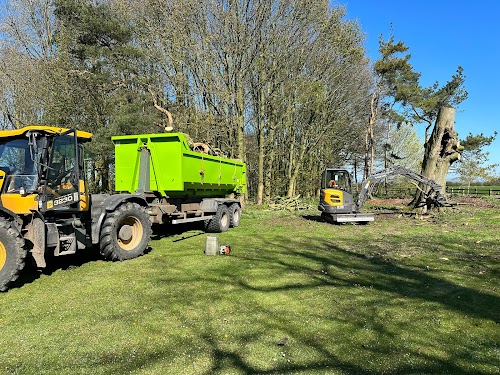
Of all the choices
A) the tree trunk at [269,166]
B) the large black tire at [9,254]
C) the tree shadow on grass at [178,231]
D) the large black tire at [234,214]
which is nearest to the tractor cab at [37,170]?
the large black tire at [9,254]

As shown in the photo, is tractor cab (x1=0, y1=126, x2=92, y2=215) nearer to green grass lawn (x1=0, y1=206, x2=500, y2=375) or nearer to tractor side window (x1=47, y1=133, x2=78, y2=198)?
tractor side window (x1=47, y1=133, x2=78, y2=198)

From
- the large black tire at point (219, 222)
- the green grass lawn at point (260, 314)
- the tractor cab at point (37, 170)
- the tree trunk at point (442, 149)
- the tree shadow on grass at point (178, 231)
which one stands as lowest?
the green grass lawn at point (260, 314)

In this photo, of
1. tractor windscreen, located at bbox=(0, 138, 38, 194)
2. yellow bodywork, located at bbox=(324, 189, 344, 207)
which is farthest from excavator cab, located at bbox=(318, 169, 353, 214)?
tractor windscreen, located at bbox=(0, 138, 38, 194)

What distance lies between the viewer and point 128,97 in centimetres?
1844

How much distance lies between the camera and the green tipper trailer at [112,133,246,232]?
30.1ft

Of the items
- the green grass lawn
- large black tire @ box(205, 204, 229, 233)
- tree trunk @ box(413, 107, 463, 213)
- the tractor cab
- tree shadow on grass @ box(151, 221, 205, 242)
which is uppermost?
tree trunk @ box(413, 107, 463, 213)

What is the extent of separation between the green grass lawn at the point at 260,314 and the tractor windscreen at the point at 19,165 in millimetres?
1629

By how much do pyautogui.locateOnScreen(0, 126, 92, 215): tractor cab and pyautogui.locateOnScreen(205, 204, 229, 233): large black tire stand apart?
5131mm

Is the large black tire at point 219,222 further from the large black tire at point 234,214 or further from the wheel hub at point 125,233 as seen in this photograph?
the wheel hub at point 125,233

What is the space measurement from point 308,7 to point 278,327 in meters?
19.5

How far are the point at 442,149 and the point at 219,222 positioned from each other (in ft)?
34.9

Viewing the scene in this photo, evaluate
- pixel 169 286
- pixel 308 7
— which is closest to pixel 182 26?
pixel 308 7

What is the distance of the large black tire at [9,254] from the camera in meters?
5.42

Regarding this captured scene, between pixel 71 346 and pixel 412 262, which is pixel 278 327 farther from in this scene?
pixel 412 262
